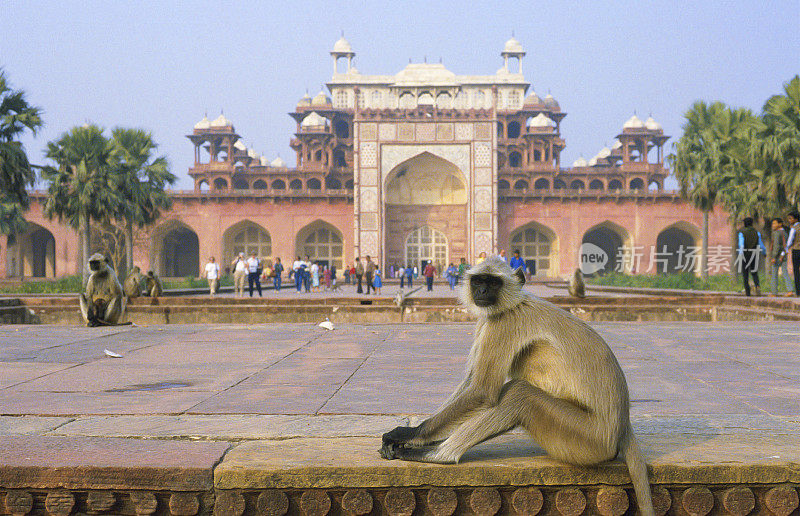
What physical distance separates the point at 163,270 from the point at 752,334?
39.6m

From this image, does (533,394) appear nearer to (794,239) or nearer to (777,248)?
(794,239)

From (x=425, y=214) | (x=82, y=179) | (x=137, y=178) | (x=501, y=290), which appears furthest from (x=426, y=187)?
(x=501, y=290)

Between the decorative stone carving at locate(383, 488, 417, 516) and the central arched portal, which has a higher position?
the central arched portal

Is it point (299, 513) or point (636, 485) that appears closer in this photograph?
point (636, 485)

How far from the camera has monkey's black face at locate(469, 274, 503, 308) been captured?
2.29 m

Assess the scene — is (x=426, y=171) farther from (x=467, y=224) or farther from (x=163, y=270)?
(x=163, y=270)

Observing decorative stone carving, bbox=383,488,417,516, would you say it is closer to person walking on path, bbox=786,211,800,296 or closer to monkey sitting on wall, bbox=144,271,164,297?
person walking on path, bbox=786,211,800,296

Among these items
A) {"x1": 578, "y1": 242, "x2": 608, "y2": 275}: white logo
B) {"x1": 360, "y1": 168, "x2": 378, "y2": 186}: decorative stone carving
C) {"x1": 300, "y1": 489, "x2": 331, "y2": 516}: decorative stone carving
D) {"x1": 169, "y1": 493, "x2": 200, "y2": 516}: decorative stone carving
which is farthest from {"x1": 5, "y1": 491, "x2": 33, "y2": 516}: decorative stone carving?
{"x1": 578, "y1": 242, "x2": 608, "y2": 275}: white logo

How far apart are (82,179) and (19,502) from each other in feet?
75.2

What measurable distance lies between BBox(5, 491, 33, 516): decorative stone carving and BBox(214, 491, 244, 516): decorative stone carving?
0.62m

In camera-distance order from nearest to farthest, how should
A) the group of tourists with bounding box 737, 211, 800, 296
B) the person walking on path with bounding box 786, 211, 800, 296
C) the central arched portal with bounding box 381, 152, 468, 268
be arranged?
1. the person walking on path with bounding box 786, 211, 800, 296
2. the group of tourists with bounding box 737, 211, 800, 296
3. the central arched portal with bounding box 381, 152, 468, 268

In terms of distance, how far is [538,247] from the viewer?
41219 mm

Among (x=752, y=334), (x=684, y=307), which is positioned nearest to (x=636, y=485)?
(x=752, y=334)

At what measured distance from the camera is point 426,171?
133 ft
